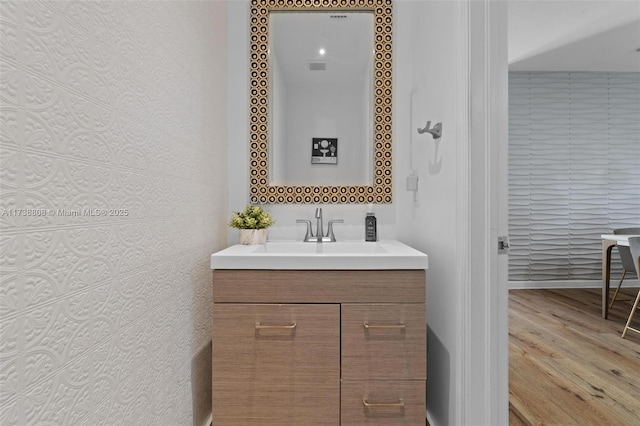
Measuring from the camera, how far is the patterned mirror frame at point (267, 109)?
183 cm

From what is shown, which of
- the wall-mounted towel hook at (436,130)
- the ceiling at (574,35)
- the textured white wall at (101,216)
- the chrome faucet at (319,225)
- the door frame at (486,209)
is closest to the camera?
the textured white wall at (101,216)

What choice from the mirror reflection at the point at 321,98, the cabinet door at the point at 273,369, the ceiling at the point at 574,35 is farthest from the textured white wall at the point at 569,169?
the cabinet door at the point at 273,369

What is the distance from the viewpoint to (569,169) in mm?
4082

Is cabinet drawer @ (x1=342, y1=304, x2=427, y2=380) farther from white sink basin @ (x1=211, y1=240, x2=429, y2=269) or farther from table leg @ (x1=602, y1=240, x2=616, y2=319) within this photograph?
table leg @ (x1=602, y1=240, x2=616, y2=319)

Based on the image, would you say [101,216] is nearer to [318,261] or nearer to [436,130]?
[318,261]

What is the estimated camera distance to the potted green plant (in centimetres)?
164

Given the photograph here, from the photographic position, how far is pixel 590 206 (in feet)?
13.5

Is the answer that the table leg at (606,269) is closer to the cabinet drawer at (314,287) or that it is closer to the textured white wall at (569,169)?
the textured white wall at (569,169)

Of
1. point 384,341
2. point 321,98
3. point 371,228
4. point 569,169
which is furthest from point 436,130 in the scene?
point 569,169

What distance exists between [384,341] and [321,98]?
49.0 inches

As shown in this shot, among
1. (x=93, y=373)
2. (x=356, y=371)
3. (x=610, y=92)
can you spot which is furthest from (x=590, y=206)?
(x=93, y=373)

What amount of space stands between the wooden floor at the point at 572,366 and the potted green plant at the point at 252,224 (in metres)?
1.43

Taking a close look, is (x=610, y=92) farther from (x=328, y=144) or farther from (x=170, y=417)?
(x=170, y=417)

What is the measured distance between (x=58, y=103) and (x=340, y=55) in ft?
4.78
